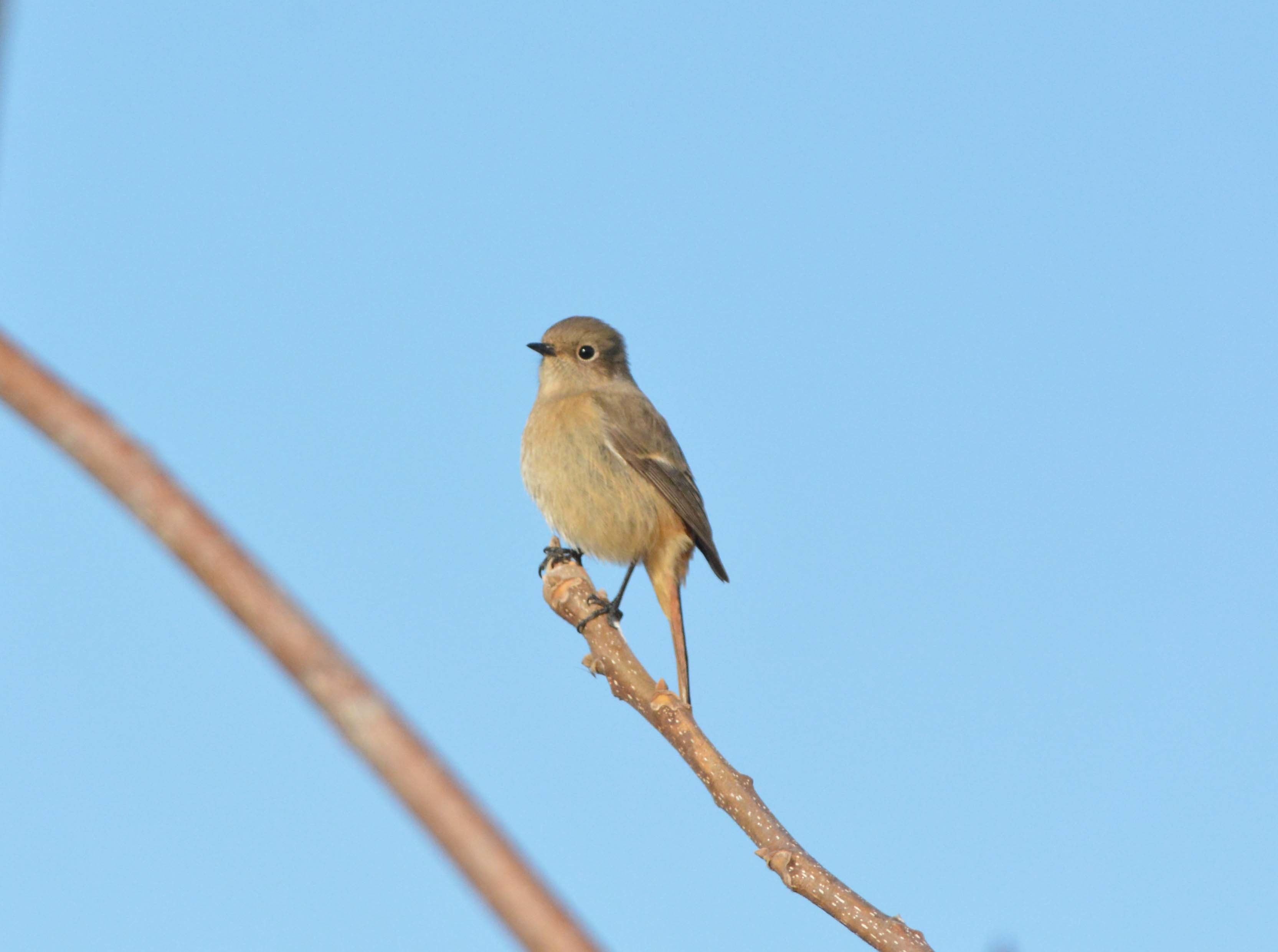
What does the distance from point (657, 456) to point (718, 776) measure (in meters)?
4.83

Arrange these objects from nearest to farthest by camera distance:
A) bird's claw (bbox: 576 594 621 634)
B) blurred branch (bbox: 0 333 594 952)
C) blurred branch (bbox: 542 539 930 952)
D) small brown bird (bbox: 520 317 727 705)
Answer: blurred branch (bbox: 0 333 594 952), blurred branch (bbox: 542 539 930 952), bird's claw (bbox: 576 594 621 634), small brown bird (bbox: 520 317 727 705)

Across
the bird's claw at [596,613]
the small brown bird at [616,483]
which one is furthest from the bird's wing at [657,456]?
the bird's claw at [596,613]

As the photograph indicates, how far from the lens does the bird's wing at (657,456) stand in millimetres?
7918

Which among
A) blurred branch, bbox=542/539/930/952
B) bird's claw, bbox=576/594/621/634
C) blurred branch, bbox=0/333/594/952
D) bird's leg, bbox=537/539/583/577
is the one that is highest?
bird's leg, bbox=537/539/583/577

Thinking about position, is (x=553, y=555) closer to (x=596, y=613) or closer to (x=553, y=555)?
(x=553, y=555)

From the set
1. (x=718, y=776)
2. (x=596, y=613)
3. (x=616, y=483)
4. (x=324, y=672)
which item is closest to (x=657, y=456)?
(x=616, y=483)

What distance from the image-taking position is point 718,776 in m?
3.66

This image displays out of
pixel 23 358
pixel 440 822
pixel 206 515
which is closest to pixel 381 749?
pixel 440 822

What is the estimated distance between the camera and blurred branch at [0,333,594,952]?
2.40 feet

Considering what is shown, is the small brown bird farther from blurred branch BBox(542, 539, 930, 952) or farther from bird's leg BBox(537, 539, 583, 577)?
blurred branch BBox(542, 539, 930, 952)

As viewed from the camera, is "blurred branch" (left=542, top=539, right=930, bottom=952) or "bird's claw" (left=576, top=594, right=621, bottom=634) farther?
"bird's claw" (left=576, top=594, right=621, bottom=634)

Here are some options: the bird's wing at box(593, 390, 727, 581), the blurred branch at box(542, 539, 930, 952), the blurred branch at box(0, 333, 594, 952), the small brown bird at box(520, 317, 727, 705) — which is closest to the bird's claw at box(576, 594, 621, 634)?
the blurred branch at box(542, 539, 930, 952)

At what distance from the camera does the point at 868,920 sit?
295cm

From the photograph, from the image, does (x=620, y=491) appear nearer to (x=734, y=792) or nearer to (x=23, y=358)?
(x=734, y=792)
